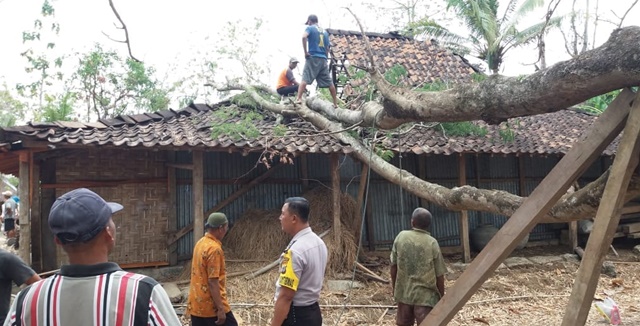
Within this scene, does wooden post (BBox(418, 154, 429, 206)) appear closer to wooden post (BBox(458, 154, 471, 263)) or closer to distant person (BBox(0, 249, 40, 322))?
wooden post (BBox(458, 154, 471, 263))

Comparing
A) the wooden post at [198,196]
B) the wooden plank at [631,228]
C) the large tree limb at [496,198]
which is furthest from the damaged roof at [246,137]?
the wooden plank at [631,228]

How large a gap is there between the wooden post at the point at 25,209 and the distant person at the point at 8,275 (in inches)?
165

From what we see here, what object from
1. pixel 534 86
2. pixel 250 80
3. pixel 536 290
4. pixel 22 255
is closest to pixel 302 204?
pixel 534 86

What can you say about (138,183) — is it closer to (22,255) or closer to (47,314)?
(22,255)

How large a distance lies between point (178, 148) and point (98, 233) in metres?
6.04

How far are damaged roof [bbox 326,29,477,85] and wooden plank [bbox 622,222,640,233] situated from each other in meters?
5.46

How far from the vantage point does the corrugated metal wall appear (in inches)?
357

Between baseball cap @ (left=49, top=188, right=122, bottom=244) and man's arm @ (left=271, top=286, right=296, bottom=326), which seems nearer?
baseball cap @ (left=49, top=188, right=122, bottom=244)

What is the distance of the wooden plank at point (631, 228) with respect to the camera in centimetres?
1167

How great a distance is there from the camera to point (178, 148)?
748 centimetres

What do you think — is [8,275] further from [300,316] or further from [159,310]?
[159,310]

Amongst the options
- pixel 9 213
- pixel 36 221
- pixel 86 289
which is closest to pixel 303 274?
pixel 86 289

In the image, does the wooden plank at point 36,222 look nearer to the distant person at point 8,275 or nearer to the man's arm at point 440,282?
the distant person at point 8,275

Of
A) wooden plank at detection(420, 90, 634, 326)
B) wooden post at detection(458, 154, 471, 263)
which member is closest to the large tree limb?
wooden plank at detection(420, 90, 634, 326)
